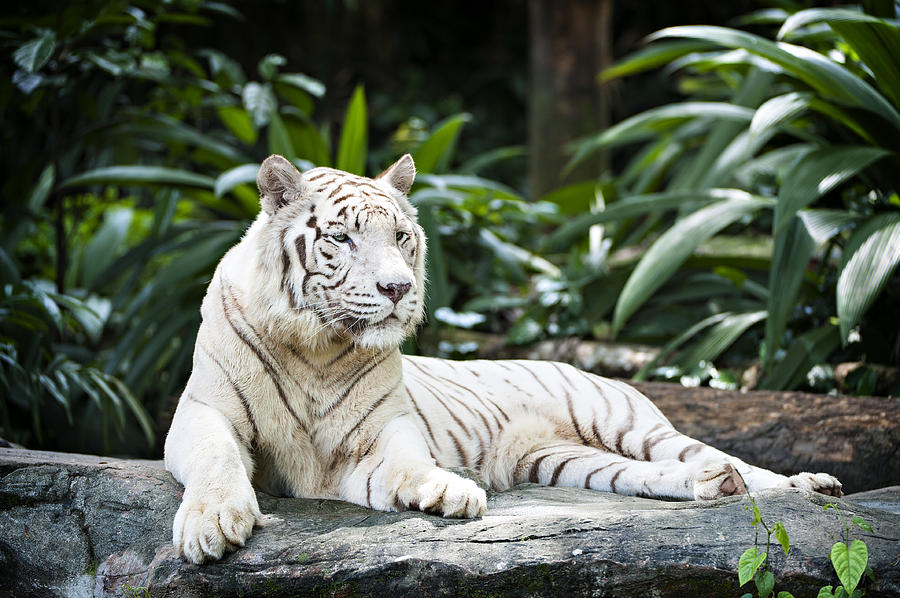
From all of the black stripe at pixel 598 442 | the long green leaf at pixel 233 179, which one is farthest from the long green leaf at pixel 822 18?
the long green leaf at pixel 233 179

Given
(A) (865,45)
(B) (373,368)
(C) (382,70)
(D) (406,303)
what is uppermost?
(C) (382,70)

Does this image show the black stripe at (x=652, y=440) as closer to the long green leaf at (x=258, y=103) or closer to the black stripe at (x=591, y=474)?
the black stripe at (x=591, y=474)

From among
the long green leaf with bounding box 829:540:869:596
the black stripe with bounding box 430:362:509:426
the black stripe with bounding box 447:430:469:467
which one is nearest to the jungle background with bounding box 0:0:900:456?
the black stripe with bounding box 430:362:509:426

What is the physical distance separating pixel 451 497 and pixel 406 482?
155 mm

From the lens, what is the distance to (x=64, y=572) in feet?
6.85

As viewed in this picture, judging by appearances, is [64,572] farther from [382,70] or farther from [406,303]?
[382,70]

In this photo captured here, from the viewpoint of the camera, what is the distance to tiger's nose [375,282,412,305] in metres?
2.17

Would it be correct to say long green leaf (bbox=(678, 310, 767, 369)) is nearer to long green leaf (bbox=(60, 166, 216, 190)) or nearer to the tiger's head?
the tiger's head

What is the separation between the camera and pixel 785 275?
11.9 ft

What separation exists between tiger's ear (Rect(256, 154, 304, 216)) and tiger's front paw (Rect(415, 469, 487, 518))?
87 cm

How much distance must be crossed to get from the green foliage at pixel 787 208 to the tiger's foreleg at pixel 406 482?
5.63 feet

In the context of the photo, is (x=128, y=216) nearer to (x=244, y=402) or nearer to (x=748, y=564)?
(x=244, y=402)

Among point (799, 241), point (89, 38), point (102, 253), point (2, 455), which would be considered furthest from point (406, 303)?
point (102, 253)

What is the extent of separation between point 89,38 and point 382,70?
229 inches
